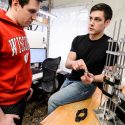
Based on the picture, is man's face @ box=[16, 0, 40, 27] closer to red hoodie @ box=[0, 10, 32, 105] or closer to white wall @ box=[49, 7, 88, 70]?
red hoodie @ box=[0, 10, 32, 105]

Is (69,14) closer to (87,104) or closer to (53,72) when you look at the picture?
(53,72)

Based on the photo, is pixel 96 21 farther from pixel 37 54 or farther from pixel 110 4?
pixel 37 54

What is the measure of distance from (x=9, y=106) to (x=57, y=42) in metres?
3.51

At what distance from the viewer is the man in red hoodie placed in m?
1.03

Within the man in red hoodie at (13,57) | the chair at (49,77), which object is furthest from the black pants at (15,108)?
the chair at (49,77)

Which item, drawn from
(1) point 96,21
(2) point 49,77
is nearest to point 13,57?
(1) point 96,21

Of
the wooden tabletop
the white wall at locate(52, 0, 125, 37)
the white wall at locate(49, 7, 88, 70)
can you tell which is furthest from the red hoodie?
the white wall at locate(49, 7, 88, 70)

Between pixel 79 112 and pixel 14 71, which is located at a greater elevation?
pixel 14 71

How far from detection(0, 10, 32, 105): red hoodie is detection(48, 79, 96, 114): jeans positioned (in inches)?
16.3

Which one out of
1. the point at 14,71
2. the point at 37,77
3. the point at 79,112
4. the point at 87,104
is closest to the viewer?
the point at 14,71

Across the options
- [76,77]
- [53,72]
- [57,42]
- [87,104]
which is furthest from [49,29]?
[87,104]

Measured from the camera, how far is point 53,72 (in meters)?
3.20

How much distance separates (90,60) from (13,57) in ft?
2.88

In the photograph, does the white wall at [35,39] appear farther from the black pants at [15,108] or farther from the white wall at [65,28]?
the black pants at [15,108]
